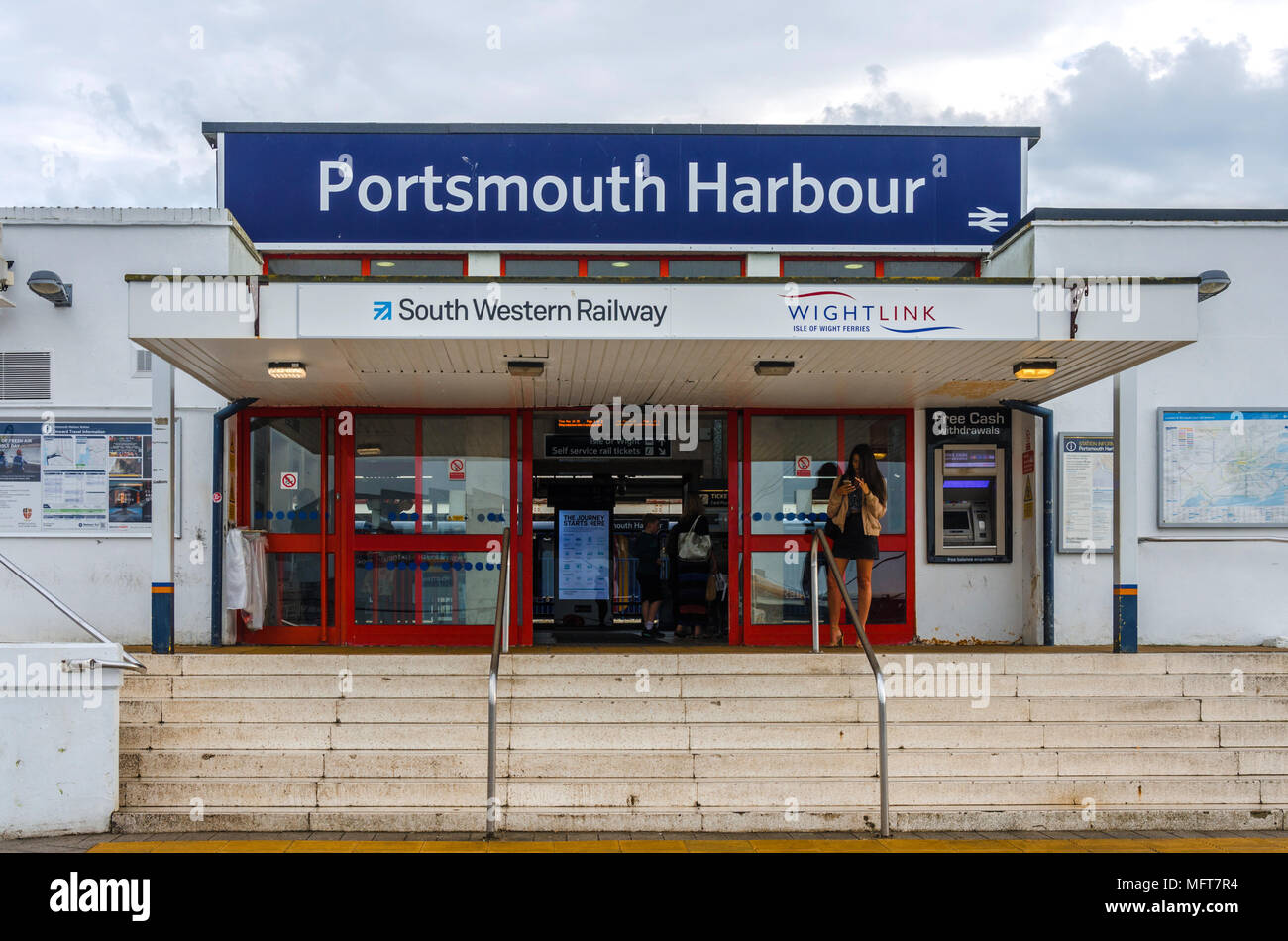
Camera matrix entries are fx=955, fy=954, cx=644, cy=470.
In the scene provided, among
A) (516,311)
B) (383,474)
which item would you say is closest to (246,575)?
(383,474)

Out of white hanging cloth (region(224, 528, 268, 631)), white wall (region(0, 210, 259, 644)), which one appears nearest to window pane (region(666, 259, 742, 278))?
white wall (region(0, 210, 259, 644))

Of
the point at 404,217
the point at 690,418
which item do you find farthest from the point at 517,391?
→ the point at 404,217

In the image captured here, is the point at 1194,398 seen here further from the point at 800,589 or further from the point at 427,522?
the point at 427,522

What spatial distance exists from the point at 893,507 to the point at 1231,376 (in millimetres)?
3279

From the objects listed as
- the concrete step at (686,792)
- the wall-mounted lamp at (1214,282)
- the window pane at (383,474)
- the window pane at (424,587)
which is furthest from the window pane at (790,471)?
the wall-mounted lamp at (1214,282)

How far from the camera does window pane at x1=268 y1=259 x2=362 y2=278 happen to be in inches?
351

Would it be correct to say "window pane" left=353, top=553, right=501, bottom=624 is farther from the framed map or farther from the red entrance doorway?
the framed map

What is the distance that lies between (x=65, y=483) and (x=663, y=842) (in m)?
6.25

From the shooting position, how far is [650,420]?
909cm

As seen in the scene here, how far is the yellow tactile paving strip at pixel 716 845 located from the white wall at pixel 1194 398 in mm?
3336

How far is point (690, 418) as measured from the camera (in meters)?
8.88

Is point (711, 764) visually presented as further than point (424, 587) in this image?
No

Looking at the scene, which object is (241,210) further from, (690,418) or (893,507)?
(893,507)

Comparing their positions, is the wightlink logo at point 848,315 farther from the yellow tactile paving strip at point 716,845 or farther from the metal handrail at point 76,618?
the metal handrail at point 76,618
